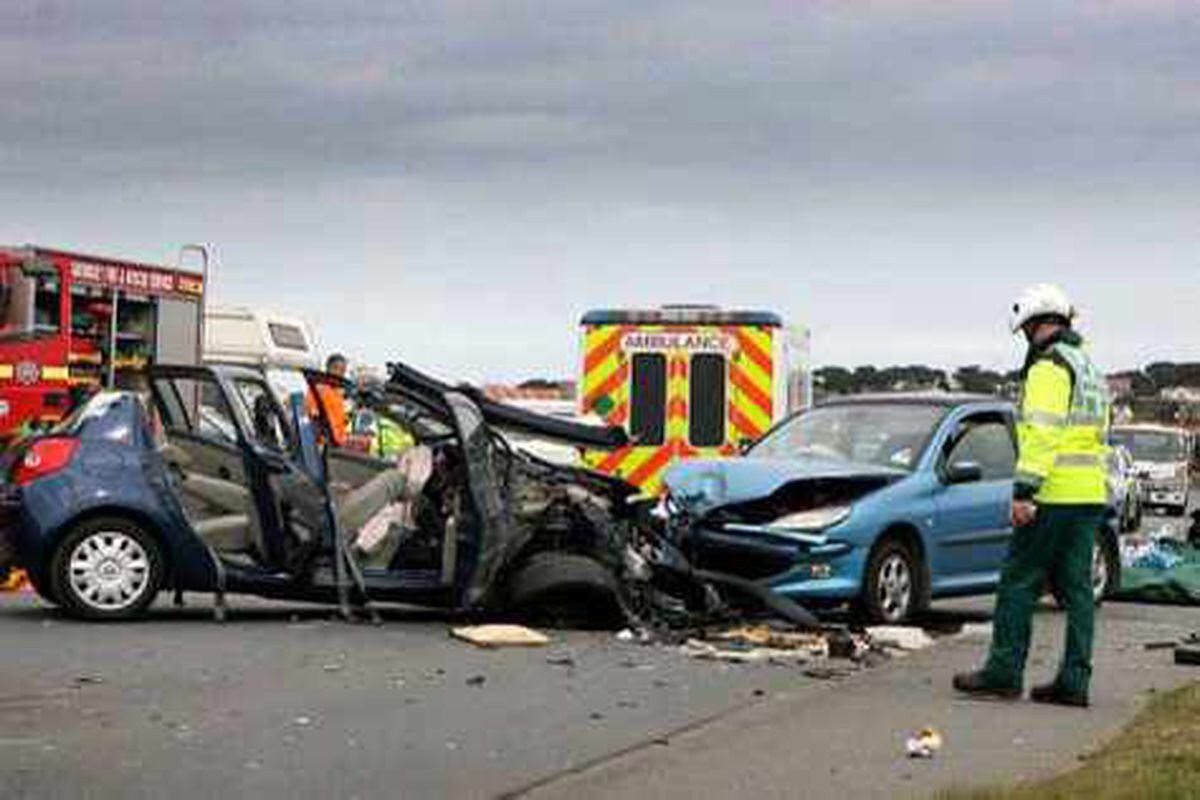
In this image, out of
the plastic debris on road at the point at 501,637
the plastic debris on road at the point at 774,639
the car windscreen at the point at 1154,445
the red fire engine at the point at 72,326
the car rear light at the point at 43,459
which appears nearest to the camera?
the plastic debris on road at the point at 501,637

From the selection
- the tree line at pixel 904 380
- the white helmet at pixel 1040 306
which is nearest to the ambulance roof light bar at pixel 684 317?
the tree line at pixel 904 380

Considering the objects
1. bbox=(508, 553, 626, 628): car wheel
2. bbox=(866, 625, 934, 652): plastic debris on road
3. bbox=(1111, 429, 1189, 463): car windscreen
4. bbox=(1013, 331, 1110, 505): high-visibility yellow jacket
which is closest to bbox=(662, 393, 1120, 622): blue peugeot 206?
bbox=(866, 625, 934, 652): plastic debris on road

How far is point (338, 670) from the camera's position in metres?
10.6

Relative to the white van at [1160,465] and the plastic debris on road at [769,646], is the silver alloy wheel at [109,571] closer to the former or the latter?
the plastic debris on road at [769,646]

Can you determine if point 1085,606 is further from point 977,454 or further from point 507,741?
point 977,454

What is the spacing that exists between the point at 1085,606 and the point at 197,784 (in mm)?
4530

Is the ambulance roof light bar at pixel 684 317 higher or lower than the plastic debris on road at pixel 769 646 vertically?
higher

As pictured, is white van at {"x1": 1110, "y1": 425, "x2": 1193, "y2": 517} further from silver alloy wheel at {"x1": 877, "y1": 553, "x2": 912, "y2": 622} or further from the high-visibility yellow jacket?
the high-visibility yellow jacket

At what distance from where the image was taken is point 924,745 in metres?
8.46

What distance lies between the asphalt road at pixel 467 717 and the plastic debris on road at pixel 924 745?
99mm

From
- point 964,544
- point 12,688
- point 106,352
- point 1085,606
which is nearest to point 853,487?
point 964,544

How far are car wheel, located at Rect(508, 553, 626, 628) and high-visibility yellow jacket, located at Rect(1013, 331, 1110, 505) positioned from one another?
339 centimetres

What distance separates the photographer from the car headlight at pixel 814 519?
13.1 m

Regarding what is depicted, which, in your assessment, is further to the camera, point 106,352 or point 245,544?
point 106,352
